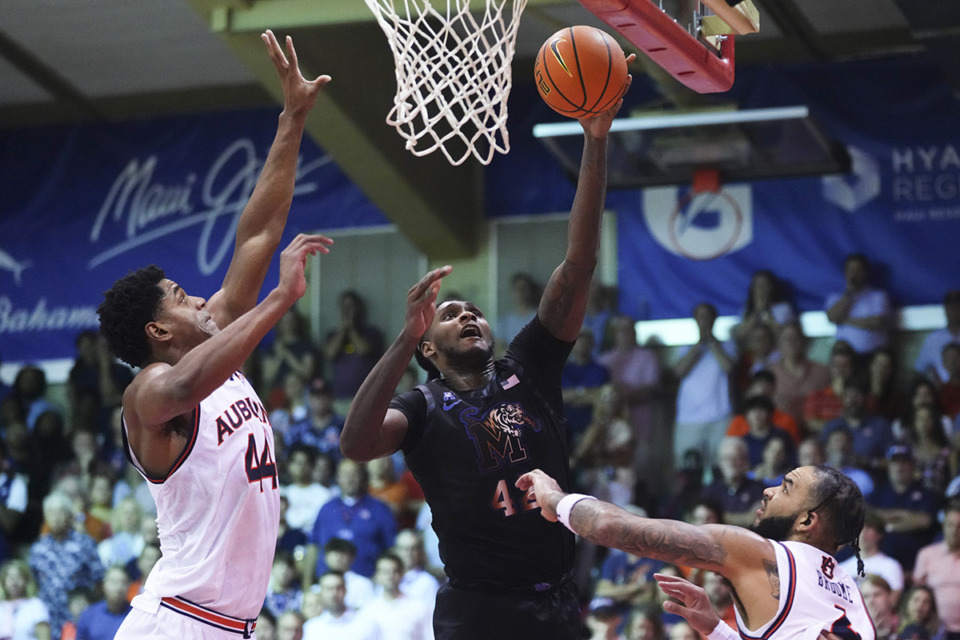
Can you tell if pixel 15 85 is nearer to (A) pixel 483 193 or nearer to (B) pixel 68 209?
(B) pixel 68 209

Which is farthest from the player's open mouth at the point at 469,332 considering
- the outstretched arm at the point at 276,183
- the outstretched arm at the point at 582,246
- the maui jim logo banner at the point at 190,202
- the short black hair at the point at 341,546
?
the maui jim logo banner at the point at 190,202

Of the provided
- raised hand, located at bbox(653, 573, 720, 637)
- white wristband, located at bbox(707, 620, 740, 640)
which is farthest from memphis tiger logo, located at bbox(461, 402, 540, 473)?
white wristband, located at bbox(707, 620, 740, 640)

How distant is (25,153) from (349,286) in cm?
452

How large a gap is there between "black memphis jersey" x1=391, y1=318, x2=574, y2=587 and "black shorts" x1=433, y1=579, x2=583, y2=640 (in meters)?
0.05

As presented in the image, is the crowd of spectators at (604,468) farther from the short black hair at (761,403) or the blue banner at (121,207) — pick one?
the blue banner at (121,207)

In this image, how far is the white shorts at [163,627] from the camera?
409cm

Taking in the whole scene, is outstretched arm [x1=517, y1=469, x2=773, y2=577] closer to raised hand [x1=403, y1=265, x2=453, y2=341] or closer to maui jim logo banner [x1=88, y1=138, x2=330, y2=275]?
raised hand [x1=403, y1=265, x2=453, y2=341]

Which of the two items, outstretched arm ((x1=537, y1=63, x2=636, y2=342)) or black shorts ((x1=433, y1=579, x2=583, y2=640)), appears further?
outstretched arm ((x1=537, y1=63, x2=636, y2=342))

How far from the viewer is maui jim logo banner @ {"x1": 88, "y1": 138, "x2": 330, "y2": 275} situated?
46.0 feet

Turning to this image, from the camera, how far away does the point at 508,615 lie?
4.50 metres

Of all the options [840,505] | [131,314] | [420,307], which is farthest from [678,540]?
[131,314]

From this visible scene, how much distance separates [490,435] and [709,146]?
7.00 meters

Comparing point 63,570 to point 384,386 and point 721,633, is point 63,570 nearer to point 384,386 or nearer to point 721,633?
point 384,386

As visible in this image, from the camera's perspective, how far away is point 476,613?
453 centimetres
